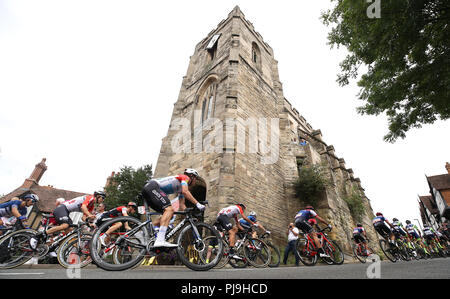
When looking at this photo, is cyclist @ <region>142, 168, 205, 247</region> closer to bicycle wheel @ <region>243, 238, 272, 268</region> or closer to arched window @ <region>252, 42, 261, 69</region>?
bicycle wheel @ <region>243, 238, 272, 268</region>

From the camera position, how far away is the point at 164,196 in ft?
11.0

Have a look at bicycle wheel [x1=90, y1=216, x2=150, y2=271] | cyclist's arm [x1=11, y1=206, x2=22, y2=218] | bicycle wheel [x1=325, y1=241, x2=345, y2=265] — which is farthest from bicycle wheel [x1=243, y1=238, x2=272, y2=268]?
cyclist's arm [x1=11, y1=206, x2=22, y2=218]

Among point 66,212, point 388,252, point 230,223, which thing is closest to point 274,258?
point 230,223

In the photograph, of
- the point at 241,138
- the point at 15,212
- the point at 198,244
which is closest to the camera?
the point at 198,244

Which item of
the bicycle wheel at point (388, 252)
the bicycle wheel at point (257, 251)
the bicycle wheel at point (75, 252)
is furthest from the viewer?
the bicycle wheel at point (388, 252)

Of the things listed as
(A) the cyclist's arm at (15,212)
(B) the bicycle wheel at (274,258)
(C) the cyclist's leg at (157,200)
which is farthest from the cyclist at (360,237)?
(A) the cyclist's arm at (15,212)

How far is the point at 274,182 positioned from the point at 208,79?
24.7 ft

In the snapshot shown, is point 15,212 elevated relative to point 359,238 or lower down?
elevated

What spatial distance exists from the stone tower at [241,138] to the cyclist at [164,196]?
13.0ft

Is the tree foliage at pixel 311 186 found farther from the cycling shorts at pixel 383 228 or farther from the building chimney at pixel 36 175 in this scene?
the building chimney at pixel 36 175

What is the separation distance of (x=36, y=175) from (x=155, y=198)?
3295 centimetres

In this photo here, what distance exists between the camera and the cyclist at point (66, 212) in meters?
4.18

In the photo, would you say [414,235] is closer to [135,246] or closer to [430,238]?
[430,238]

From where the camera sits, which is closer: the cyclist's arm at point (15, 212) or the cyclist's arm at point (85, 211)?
the cyclist's arm at point (85, 211)
